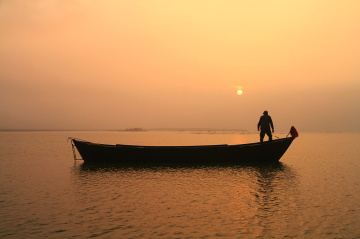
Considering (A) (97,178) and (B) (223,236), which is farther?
(A) (97,178)

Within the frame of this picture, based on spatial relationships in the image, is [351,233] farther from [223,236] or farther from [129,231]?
[129,231]

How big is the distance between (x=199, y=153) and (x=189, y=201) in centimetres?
1004

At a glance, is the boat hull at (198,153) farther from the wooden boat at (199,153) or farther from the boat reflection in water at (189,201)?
the boat reflection in water at (189,201)

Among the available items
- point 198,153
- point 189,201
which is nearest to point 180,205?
point 189,201

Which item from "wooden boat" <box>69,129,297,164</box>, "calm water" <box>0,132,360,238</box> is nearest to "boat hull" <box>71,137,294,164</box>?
"wooden boat" <box>69,129,297,164</box>

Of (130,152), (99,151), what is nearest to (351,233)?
(130,152)

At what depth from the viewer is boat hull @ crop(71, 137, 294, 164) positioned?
2041 cm

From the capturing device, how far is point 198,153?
20.5 m

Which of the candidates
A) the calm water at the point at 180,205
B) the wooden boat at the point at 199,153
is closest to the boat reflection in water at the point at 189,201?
the calm water at the point at 180,205

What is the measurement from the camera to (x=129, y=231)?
7359mm

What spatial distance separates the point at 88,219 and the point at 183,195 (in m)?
4.29

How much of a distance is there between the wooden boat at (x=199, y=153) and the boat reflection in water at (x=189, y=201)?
2309mm

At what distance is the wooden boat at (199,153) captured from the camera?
20406mm

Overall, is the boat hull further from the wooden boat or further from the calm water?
the calm water
